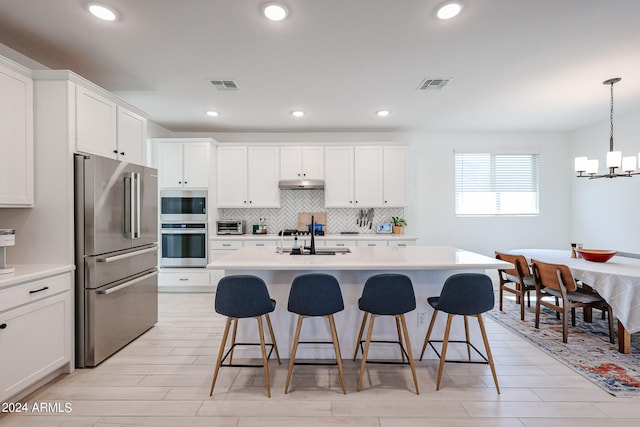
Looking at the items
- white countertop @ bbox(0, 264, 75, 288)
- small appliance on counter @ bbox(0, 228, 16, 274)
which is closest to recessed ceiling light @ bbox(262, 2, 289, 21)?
small appliance on counter @ bbox(0, 228, 16, 274)

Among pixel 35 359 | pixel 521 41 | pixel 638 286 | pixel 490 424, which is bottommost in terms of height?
pixel 490 424

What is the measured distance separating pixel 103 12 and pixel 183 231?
10.9 ft

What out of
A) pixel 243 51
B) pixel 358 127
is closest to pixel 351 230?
pixel 358 127

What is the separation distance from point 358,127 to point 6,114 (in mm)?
4253

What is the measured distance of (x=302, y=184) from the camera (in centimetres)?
520

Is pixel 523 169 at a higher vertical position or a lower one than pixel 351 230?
higher

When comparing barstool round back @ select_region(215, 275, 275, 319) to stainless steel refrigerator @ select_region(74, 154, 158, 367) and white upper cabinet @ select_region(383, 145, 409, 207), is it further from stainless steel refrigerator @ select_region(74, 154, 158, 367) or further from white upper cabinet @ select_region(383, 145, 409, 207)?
white upper cabinet @ select_region(383, 145, 409, 207)

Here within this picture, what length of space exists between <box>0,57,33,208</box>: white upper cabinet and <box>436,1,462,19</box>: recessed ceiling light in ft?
10.1

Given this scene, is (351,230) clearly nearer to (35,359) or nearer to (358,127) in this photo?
(358,127)

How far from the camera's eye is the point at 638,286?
2.79 metres

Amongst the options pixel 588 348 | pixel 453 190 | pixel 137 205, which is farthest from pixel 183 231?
pixel 588 348

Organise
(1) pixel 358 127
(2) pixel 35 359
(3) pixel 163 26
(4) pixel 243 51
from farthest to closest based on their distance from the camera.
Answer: (1) pixel 358 127 → (4) pixel 243 51 → (3) pixel 163 26 → (2) pixel 35 359

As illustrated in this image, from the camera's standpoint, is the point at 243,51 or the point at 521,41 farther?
the point at 243,51

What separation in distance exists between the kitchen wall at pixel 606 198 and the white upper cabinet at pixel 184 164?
20.3 ft
